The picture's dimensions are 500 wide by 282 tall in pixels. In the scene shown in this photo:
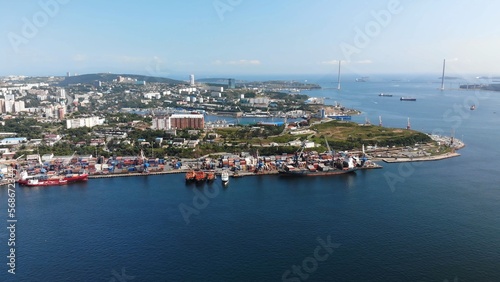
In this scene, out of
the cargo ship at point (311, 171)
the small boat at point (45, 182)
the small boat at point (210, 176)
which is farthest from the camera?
the cargo ship at point (311, 171)

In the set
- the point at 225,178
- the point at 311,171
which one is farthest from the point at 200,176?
the point at 311,171

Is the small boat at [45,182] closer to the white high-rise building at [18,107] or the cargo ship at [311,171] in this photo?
the cargo ship at [311,171]

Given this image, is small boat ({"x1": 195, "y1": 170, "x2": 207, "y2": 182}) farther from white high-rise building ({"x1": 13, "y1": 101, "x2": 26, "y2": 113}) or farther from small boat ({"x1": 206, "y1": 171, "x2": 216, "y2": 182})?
white high-rise building ({"x1": 13, "y1": 101, "x2": 26, "y2": 113})

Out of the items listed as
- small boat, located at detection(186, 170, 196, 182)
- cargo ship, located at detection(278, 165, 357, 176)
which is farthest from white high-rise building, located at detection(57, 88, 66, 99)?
cargo ship, located at detection(278, 165, 357, 176)

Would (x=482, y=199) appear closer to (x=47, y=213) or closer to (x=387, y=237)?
(x=387, y=237)

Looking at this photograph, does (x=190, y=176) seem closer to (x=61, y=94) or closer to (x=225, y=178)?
(x=225, y=178)

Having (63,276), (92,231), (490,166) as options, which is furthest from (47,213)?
(490,166)

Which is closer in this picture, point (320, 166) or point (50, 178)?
point (50, 178)

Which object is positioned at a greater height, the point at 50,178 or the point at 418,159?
the point at 418,159

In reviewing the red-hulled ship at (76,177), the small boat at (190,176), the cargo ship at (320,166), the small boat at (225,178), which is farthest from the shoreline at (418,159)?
the red-hulled ship at (76,177)

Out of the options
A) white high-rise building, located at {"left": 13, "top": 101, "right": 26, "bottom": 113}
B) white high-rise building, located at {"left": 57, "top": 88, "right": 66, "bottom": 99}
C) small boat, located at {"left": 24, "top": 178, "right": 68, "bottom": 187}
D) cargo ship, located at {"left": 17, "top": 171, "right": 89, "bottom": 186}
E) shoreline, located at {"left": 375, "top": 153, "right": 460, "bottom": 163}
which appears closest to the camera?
small boat, located at {"left": 24, "top": 178, "right": 68, "bottom": 187}

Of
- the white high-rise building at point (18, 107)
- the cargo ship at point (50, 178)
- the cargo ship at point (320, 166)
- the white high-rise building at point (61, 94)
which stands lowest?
the cargo ship at point (50, 178)
